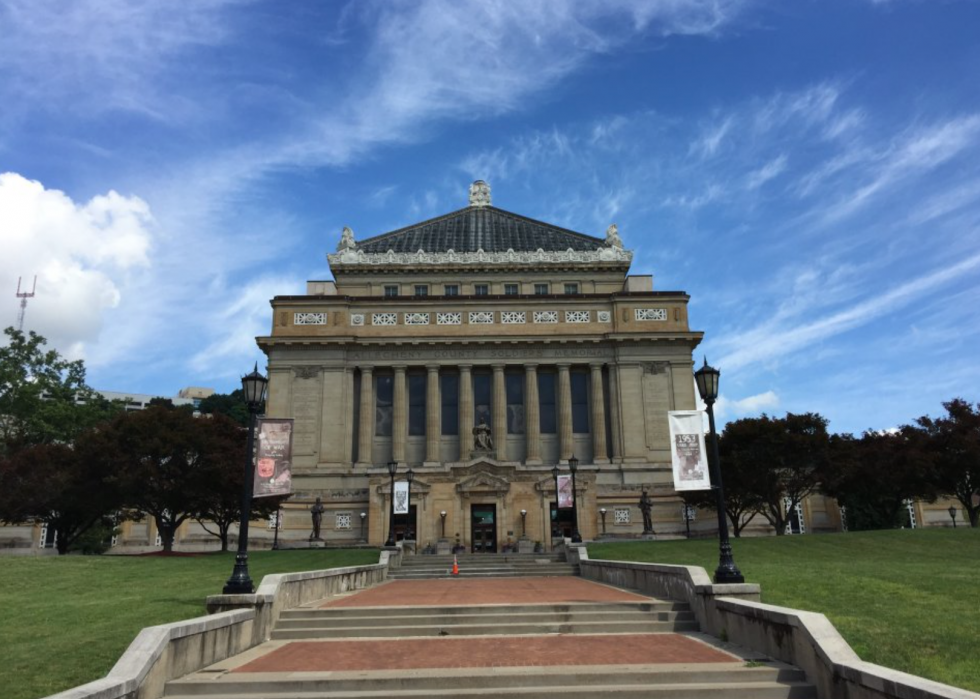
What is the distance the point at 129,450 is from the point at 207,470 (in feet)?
16.3

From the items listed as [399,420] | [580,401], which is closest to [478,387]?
[399,420]

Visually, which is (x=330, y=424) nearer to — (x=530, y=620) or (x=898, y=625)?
(x=530, y=620)

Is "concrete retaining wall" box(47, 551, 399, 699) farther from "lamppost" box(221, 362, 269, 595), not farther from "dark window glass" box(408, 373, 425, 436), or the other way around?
"dark window glass" box(408, 373, 425, 436)

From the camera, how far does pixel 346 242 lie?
70.2 m

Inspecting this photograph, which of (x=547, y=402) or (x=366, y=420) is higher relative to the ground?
(x=547, y=402)

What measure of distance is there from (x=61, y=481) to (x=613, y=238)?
51.2 metres

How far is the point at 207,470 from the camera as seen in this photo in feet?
139

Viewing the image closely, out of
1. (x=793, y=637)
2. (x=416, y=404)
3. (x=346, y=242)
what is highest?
(x=346, y=242)

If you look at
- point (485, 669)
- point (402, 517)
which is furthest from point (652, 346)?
point (485, 669)

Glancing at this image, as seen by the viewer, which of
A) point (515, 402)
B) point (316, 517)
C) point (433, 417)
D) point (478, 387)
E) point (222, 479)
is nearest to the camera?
point (222, 479)

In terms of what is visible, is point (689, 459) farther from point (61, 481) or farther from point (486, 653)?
point (61, 481)

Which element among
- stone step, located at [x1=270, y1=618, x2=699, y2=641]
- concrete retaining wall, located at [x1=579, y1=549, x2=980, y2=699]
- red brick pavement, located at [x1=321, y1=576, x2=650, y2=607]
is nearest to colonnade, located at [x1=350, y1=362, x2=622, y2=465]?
red brick pavement, located at [x1=321, y1=576, x2=650, y2=607]

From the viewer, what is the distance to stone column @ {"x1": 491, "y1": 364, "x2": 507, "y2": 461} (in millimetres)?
59250

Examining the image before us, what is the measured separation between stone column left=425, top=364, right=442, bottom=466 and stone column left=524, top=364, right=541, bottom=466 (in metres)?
7.26
